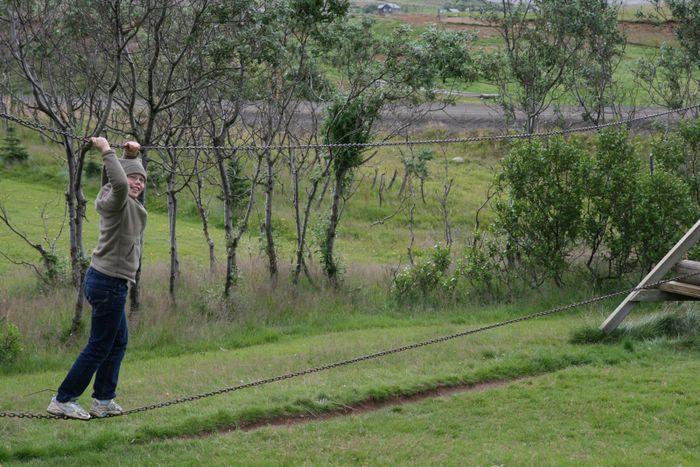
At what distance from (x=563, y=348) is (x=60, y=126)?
340 inches

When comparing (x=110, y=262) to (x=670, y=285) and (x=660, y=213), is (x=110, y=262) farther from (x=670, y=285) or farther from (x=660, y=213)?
(x=660, y=213)

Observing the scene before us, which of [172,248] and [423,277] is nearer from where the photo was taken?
[172,248]

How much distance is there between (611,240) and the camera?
1702 cm

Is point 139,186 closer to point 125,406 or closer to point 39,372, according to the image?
point 125,406

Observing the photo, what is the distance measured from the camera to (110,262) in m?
7.55

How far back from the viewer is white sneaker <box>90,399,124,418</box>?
8.06 meters

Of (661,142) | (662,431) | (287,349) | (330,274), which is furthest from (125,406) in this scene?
(661,142)

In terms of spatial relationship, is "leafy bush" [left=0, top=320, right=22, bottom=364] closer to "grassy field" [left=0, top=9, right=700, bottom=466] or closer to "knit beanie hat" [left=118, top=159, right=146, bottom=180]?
"grassy field" [left=0, top=9, right=700, bottom=466]

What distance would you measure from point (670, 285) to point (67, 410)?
8.30 m

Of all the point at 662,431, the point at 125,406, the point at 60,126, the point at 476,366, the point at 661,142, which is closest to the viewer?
the point at 662,431

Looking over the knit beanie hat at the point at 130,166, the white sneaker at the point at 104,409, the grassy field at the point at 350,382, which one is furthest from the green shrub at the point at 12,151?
the knit beanie hat at the point at 130,166

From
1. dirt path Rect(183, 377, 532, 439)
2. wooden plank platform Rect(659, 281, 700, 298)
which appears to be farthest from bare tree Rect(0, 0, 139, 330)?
wooden plank platform Rect(659, 281, 700, 298)

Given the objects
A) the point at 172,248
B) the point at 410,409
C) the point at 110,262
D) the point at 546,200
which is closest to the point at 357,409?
the point at 410,409

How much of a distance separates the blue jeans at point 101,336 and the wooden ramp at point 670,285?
7.35m
